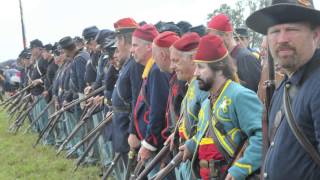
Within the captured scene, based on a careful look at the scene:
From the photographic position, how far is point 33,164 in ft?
31.9

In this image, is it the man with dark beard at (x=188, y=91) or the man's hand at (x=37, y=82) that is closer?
the man with dark beard at (x=188, y=91)

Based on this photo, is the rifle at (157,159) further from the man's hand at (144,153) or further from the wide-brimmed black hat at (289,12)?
the wide-brimmed black hat at (289,12)

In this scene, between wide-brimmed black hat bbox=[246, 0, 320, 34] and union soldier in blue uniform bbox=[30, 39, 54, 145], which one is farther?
union soldier in blue uniform bbox=[30, 39, 54, 145]

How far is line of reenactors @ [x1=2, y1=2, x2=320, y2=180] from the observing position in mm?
3492

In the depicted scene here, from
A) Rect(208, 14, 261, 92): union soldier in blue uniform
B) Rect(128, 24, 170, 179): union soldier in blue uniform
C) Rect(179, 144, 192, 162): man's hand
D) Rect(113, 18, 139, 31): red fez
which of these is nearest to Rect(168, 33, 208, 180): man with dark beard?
Rect(179, 144, 192, 162): man's hand

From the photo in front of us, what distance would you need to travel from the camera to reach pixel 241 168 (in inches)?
130

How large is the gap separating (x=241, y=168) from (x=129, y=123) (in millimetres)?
2855

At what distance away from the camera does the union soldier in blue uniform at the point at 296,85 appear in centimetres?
258

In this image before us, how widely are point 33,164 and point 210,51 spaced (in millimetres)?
6823

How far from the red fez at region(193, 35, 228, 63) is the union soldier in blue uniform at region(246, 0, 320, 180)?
0.89 m

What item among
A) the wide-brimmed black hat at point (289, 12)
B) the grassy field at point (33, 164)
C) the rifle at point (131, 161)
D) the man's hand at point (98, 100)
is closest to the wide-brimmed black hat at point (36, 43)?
the grassy field at point (33, 164)

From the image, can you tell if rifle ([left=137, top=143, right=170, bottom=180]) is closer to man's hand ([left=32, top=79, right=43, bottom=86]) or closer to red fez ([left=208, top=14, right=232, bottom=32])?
red fez ([left=208, top=14, right=232, bottom=32])

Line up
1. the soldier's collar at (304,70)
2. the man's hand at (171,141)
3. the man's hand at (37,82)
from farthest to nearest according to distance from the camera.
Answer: the man's hand at (37,82), the man's hand at (171,141), the soldier's collar at (304,70)

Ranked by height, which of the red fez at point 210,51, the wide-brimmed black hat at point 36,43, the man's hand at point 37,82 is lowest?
the man's hand at point 37,82
